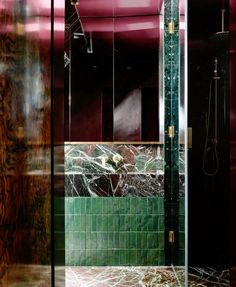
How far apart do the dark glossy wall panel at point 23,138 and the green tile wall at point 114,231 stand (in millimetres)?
2378

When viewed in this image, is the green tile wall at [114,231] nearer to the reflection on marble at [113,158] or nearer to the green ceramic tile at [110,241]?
the green ceramic tile at [110,241]

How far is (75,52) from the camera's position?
379 cm

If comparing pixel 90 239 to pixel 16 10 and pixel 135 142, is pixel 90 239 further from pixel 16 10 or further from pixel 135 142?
pixel 16 10

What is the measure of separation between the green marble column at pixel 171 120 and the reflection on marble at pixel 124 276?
205 millimetres

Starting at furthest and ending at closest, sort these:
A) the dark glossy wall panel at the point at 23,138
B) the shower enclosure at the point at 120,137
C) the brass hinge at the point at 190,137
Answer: the shower enclosure at the point at 120,137
the brass hinge at the point at 190,137
the dark glossy wall panel at the point at 23,138

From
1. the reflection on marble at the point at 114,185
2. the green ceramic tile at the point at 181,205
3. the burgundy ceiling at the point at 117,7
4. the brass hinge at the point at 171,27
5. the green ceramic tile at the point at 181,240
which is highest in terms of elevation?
the burgundy ceiling at the point at 117,7

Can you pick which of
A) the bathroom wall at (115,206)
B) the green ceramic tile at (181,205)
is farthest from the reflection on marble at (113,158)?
the green ceramic tile at (181,205)

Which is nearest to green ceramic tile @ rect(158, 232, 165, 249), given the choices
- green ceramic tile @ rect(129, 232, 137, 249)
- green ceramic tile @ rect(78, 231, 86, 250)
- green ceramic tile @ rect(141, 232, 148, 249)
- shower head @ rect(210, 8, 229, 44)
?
green ceramic tile @ rect(141, 232, 148, 249)

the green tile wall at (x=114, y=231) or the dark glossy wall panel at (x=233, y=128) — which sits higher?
the dark glossy wall panel at (x=233, y=128)

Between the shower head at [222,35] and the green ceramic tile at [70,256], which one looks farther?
the green ceramic tile at [70,256]

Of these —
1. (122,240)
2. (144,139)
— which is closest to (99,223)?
(122,240)

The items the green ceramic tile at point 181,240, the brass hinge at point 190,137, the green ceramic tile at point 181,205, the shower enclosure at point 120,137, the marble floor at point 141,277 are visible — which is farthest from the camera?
the shower enclosure at point 120,137

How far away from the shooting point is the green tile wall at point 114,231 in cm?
371

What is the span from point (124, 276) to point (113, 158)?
3.98 feet
